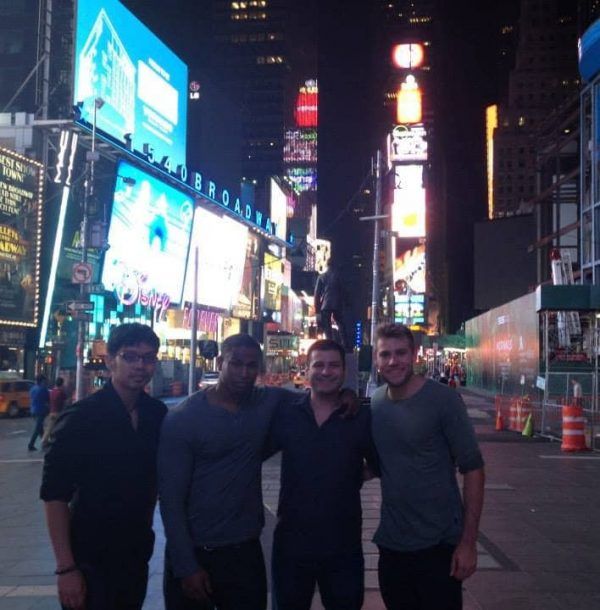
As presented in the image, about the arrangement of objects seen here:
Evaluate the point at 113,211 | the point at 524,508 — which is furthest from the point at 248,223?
the point at 524,508

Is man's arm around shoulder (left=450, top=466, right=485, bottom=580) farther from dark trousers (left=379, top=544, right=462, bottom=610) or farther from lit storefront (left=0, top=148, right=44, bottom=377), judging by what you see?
lit storefront (left=0, top=148, right=44, bottom=377)

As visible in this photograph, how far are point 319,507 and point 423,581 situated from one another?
63cm

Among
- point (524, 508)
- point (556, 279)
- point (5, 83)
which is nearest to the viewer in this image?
point (524, 508)

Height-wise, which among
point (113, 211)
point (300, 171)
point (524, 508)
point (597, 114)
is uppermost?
point (300, 171)

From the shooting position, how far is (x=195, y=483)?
3.95 metres

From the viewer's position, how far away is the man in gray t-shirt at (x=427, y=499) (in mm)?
3986

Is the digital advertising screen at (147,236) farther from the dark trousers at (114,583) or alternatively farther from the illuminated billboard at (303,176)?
the illuminated billboard at (303,176)

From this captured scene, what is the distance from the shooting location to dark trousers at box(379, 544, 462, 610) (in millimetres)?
3986

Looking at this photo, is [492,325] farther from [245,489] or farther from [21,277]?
[245,489]

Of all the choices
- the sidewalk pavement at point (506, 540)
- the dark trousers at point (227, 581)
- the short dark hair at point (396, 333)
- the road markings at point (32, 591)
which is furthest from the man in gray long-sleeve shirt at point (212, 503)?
→ the road markings at point (32, 591)

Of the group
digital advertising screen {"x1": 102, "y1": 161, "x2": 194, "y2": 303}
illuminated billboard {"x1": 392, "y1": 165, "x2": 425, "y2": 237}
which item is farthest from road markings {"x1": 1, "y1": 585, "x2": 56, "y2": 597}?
illuminated billboard {"x1": 392, "y1": 165, "x2": 425, "y2": 237}

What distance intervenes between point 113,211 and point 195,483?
45933 millimetres

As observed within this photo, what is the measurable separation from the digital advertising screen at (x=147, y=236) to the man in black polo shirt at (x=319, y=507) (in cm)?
4330

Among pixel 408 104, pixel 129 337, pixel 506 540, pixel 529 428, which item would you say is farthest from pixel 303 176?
pixel 129 337
